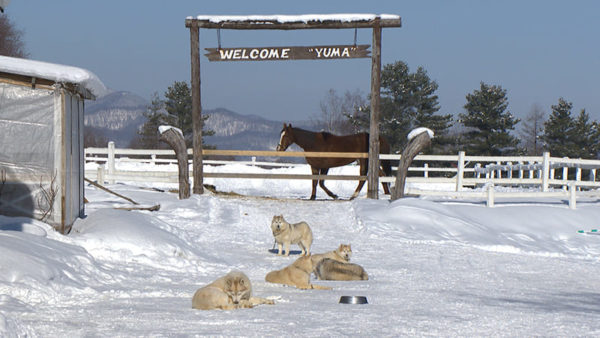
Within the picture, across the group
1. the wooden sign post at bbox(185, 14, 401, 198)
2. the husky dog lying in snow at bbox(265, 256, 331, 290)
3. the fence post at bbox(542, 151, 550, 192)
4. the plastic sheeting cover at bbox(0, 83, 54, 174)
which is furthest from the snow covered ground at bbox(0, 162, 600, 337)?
the fence post at bbox(542, 151, 550, 192)

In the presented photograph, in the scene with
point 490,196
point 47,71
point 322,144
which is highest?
point 47,71

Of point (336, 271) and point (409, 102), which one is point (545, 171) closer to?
point (336, 271)

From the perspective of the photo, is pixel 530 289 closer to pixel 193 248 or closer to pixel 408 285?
pixel 408 285

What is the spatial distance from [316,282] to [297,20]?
31.3ft

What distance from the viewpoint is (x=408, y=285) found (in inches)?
390

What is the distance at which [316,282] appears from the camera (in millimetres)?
9906

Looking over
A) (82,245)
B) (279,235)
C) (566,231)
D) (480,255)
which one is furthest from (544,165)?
(82,245)

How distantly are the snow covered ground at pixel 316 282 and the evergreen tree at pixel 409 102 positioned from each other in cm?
3404

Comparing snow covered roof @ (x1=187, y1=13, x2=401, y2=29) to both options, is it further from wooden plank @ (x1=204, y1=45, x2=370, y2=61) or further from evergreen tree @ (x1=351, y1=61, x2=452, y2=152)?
evergreen tree @ (x1=351, y1=61, x2=452, y2=152)

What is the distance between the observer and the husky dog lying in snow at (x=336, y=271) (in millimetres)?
10055

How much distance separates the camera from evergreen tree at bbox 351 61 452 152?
5353 centimetres

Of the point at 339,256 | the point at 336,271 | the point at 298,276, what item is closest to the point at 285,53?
the point at 339,256

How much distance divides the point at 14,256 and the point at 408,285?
4.85 metres

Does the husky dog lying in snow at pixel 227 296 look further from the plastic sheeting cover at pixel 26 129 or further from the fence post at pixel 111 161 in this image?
the fence post at pixel 111 161
